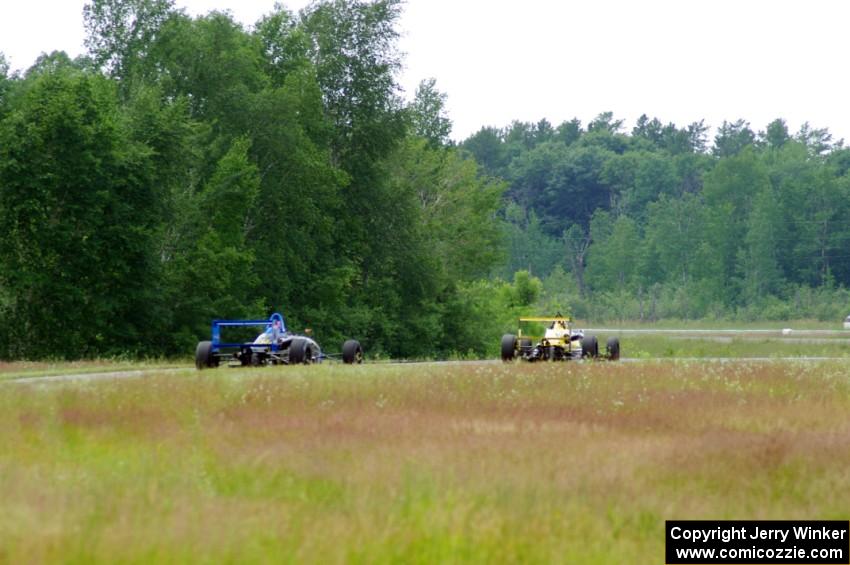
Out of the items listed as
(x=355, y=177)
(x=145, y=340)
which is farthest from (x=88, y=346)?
(x=355, y=177)

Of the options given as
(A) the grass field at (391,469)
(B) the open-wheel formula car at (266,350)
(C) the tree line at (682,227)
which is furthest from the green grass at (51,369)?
(C) the tree line at (682,227)

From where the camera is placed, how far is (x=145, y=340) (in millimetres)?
49375

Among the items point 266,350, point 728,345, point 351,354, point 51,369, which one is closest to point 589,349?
point 351,354

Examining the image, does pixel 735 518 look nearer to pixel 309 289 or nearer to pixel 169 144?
pixel 169 144

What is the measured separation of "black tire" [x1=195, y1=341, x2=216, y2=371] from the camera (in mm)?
31219

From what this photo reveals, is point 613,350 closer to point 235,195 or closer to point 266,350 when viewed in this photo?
point 266,350

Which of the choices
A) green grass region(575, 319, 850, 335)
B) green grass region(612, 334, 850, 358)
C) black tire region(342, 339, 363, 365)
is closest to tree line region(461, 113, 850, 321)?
green grass region(575, 319, 850, 335)

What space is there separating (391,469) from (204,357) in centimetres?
1847

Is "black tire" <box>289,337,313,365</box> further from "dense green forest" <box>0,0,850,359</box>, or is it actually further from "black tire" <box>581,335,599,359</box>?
"dense green forest" <box>0,0,850,359</box>

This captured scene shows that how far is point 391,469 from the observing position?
1356cm

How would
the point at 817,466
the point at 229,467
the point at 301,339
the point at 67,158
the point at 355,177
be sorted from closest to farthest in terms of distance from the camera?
the point at 229,467 → the point at 817,466 → the point at 301,339 → the point at 67,158 → the point at 355,177

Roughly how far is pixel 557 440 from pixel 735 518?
13.3 feet

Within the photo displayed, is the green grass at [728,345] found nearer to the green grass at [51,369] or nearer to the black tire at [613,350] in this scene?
the black tire at [613,350]

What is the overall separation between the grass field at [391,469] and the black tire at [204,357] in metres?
7.38
